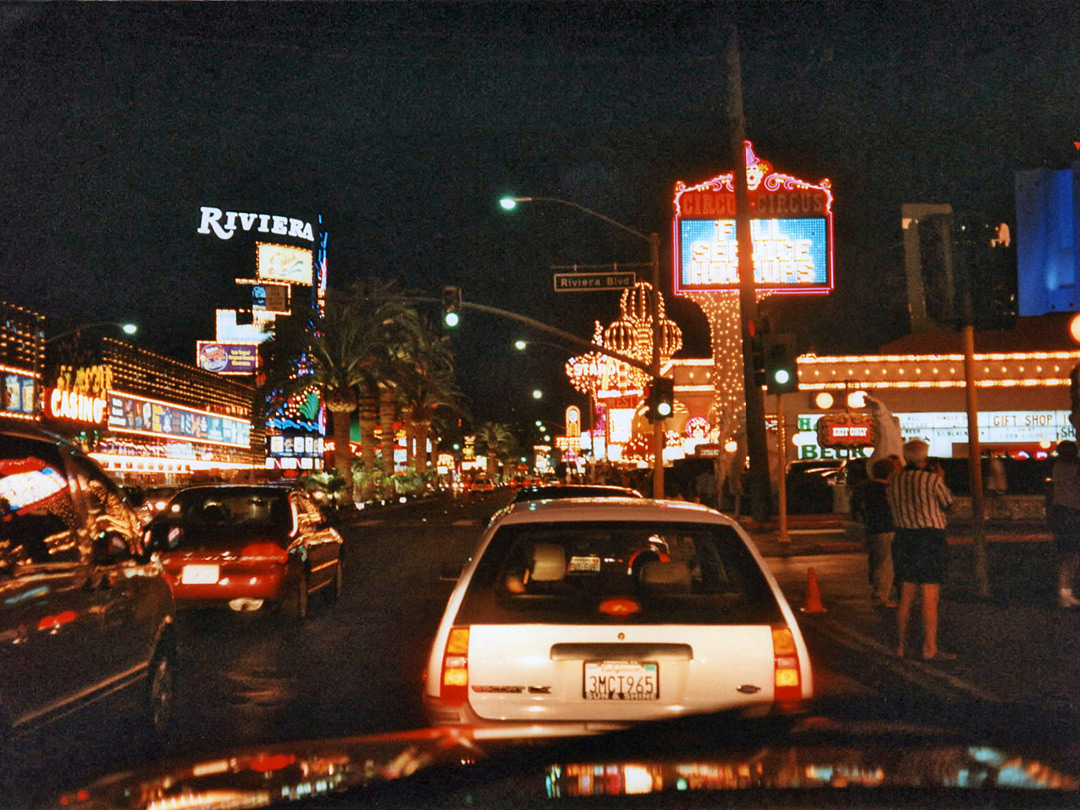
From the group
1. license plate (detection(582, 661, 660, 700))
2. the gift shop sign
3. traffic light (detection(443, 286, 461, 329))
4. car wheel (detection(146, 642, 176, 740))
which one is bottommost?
car wheel (detection(146, 642, 176, 740))

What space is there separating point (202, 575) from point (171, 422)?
5306cm

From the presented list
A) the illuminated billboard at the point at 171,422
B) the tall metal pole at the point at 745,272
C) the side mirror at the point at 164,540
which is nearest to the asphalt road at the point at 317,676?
the side mirror at the point at 164,540

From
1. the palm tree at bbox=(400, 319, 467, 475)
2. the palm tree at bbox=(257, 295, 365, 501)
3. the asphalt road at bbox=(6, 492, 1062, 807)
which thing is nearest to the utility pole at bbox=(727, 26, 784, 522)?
the asphalt road at bbox=(6, 492, 1062, 807)

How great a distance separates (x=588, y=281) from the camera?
24.5 metres

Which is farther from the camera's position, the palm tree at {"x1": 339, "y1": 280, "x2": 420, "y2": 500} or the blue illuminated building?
the palm tree at {"x1": 339, "y1": 280, "x2": 420, "y2": 500}

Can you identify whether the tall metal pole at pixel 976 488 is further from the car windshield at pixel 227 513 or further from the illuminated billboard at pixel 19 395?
the illuminated billboard at pixel 19 395

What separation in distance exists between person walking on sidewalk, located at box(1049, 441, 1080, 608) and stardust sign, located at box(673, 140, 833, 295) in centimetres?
2841

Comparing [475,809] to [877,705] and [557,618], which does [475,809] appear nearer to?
[557,618]

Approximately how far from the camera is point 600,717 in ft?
17.5

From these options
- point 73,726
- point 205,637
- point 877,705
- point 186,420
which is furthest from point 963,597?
point 186,420

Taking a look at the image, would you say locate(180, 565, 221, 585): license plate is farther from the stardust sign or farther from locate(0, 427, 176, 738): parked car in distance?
the stardust sign

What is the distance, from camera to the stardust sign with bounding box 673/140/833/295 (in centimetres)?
4059

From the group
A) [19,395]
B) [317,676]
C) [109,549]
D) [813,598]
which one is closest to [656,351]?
[813,598]

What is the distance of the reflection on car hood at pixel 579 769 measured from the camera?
3.27 meters
